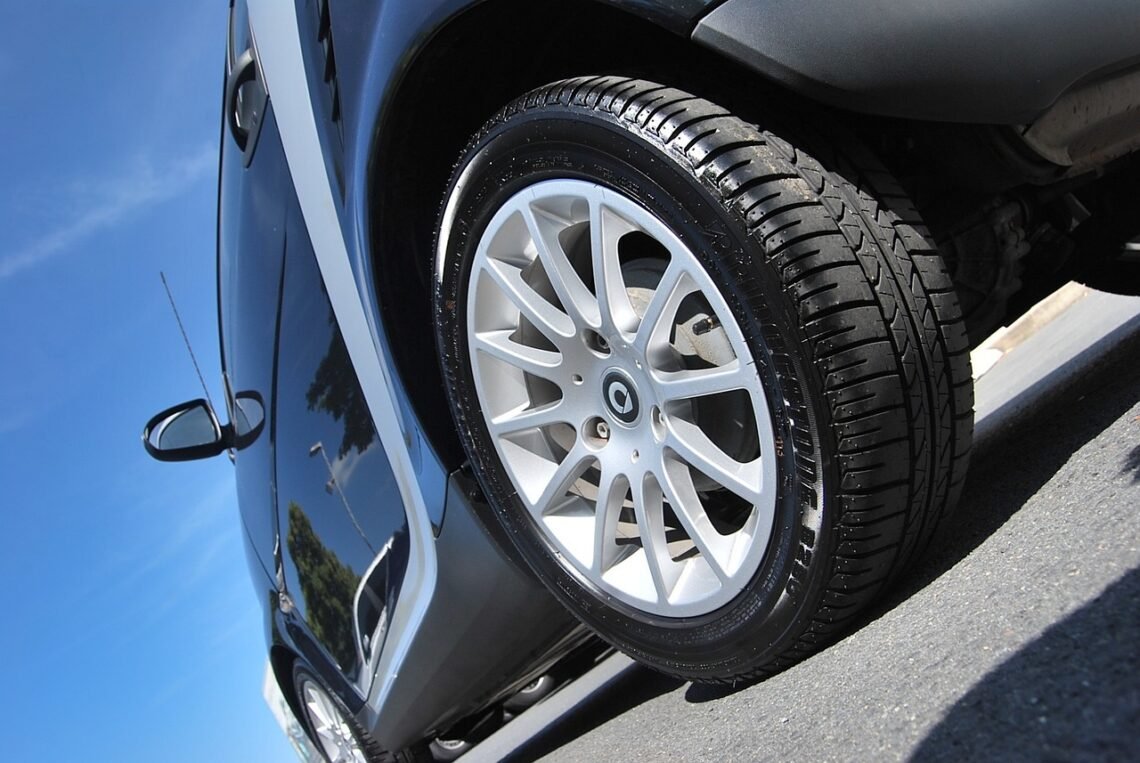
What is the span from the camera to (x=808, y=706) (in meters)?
1.39

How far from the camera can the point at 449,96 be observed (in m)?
1.86

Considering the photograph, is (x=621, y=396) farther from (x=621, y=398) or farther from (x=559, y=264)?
(x=559, y=264)

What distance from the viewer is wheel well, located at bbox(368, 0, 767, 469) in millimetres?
1632

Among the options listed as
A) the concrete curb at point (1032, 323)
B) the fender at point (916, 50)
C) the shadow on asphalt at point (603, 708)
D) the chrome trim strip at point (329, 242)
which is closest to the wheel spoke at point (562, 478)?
the chrome trim strip at point (329, 242)

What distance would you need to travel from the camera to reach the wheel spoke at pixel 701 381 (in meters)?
1.43

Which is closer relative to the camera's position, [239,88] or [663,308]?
[663,308]

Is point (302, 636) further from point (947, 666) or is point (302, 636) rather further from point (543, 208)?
point (947, 666)

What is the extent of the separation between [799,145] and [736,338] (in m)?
0.30

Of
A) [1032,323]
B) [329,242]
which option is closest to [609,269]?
[329,242]

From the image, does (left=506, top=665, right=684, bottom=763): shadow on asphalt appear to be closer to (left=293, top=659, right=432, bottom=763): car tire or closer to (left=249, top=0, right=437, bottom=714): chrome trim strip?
(left=293, top=659, right=432, bottom=763): car tire

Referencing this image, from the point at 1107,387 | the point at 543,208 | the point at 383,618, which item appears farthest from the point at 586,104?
the point at 383,618

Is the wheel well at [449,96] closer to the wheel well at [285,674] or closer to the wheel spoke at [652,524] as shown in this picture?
the wheel spoke at [652,524]

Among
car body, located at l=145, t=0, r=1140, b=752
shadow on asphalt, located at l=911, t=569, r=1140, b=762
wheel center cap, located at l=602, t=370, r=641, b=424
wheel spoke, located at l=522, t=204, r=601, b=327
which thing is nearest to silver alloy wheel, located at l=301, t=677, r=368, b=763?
car body, located at l=145, t=0, r=1140, b=752

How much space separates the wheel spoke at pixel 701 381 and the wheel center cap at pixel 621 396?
81mm
